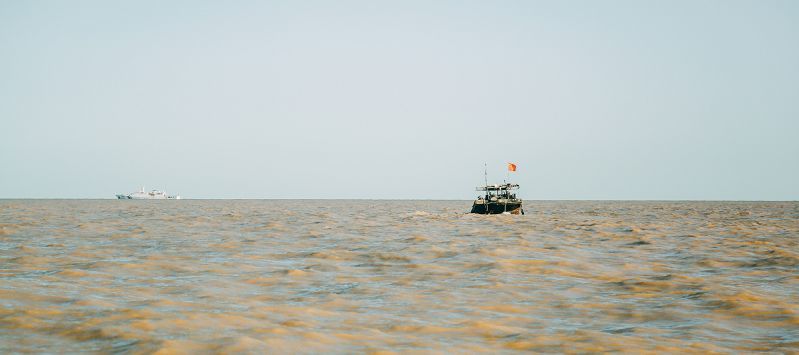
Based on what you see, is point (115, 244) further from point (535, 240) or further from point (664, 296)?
point (664, 296)

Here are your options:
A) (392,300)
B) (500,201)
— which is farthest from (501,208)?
(392,300)

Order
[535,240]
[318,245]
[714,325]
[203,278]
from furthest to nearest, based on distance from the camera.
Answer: [535,240] → [318,245] → [203,278] → [714,325]

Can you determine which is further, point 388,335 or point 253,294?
point 253,294

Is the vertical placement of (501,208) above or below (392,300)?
above

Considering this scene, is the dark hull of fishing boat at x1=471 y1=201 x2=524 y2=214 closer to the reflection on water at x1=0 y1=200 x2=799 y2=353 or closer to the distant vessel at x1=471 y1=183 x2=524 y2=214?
the distant vessel at x1=471 y1=183 x2=524 y2=214

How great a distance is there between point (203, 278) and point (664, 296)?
9.16 m

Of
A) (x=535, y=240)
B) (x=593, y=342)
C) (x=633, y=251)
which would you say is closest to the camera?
(x=593, y=342)

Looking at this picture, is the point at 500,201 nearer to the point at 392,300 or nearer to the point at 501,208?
the point at 501,208

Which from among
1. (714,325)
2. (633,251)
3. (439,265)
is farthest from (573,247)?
(714,325)

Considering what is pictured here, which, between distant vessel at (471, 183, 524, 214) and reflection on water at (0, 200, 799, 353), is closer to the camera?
reflection on water at (0, 200, 799, 353)

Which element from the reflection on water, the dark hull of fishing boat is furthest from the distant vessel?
the reflection on water

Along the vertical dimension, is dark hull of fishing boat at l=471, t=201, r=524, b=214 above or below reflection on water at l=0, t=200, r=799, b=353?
above

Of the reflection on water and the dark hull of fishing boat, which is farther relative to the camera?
the dark hull of fishing boat

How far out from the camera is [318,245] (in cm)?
2203
